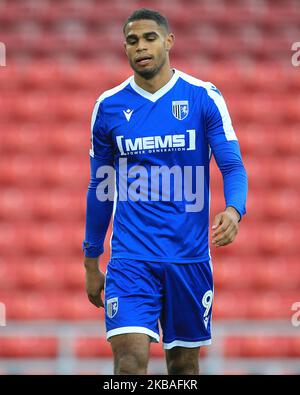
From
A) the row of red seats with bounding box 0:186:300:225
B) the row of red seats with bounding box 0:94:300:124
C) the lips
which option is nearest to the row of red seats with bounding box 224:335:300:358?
the row of red seats with bounding box 0:186:300:225

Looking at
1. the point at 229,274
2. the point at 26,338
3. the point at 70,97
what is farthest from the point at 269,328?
the point at 70,97

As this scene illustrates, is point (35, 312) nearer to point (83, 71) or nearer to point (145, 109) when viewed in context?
point (83, 71)

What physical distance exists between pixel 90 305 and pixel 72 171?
129cm

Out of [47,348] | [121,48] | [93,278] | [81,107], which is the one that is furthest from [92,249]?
[121,48]

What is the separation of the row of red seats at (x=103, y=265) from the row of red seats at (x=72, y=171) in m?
0.72

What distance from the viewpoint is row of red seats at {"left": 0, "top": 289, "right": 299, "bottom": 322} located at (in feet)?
28.7

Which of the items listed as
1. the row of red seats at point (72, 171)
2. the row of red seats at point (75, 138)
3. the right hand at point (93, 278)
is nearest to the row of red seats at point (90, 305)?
the row of red seats at point (72, 171)

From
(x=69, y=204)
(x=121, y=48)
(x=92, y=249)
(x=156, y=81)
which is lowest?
(x=92, y=249)

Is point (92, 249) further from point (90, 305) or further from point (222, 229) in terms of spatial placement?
point (90, 305)

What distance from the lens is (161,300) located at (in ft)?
14.9

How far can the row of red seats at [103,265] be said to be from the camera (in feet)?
29.2

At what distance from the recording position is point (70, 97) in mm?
9664

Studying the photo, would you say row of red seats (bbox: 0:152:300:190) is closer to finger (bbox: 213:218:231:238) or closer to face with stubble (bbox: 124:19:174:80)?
face with stubble (bbox: 124:19:174:80)
